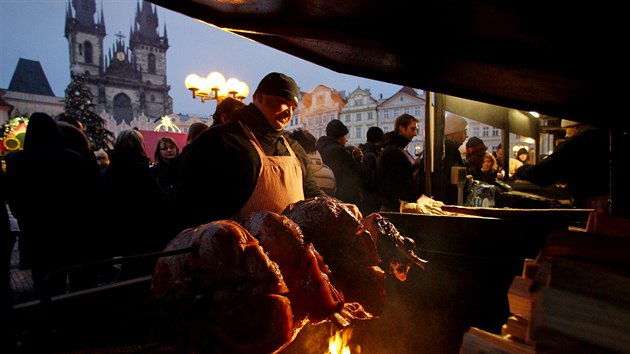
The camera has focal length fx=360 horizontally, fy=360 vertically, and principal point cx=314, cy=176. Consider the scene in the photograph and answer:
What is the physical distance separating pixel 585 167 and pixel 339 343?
3.09m

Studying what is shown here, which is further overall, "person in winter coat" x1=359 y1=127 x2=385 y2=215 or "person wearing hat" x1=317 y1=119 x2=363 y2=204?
"person in winter coat" x1=359 y1=127 x2=385 y2=215

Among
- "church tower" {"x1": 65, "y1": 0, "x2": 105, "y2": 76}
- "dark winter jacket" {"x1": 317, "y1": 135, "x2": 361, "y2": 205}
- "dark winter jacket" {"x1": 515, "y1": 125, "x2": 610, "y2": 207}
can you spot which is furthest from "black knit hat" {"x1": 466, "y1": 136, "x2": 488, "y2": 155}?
"church tower" {"x1": 65, "y1": 0, "x2": 105, "y2": 76}

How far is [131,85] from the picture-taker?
282 ft

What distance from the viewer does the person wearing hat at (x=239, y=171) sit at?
8.03 feet

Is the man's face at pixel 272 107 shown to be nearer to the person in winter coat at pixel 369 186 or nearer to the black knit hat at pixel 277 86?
the black knit hat at pixel 277 86

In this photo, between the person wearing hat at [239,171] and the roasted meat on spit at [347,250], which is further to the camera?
the person wearing hat at [239,171]

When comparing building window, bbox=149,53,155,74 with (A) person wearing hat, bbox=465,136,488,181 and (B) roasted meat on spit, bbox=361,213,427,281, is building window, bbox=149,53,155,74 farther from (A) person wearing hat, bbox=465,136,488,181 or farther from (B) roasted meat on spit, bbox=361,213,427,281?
(B) roasted meat on spit, bbox=361,213,427,281

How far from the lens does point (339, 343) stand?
2.17 metres

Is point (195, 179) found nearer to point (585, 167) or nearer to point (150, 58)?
point (585, 167)

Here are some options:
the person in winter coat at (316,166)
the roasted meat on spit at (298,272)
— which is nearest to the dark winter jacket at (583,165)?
the person in winter coat at (316,166)

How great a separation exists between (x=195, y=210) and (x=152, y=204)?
2.47 meters

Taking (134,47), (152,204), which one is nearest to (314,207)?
(152,204)

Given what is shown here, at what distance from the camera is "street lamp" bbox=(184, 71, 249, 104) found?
10508 mm

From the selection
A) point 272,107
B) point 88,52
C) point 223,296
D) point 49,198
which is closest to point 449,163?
point 272,107
